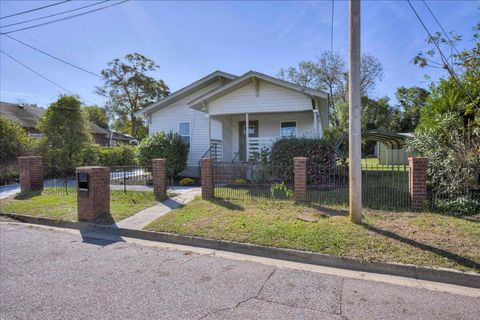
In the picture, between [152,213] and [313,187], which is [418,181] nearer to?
[313,187]

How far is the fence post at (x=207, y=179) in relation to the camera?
8531mm

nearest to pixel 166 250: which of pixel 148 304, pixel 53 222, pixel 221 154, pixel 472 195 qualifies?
pixel 148 304

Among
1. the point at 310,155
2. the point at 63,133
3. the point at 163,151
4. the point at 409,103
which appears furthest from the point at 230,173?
the point at 409,103

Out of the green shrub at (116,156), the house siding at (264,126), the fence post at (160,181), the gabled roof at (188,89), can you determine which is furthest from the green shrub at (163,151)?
the green shrub at (116,156)

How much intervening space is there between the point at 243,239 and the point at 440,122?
6.49m

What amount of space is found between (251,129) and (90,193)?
9486 millimetres

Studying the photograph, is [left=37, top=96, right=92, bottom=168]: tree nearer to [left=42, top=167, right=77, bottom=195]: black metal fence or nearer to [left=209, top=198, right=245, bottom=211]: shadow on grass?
[left=42, top=167, right=77, bottom=195]: black metal fence

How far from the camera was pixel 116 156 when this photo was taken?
2148cm

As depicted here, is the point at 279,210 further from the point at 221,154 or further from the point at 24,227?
the point at 221,154

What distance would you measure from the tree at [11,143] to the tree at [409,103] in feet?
142

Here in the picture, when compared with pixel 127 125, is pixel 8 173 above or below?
below

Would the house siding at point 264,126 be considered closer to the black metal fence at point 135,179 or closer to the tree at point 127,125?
the black metal fence at point 135,179

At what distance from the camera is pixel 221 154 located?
47.8ft

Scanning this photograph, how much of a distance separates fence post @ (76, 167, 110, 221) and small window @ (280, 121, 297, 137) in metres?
9.22
